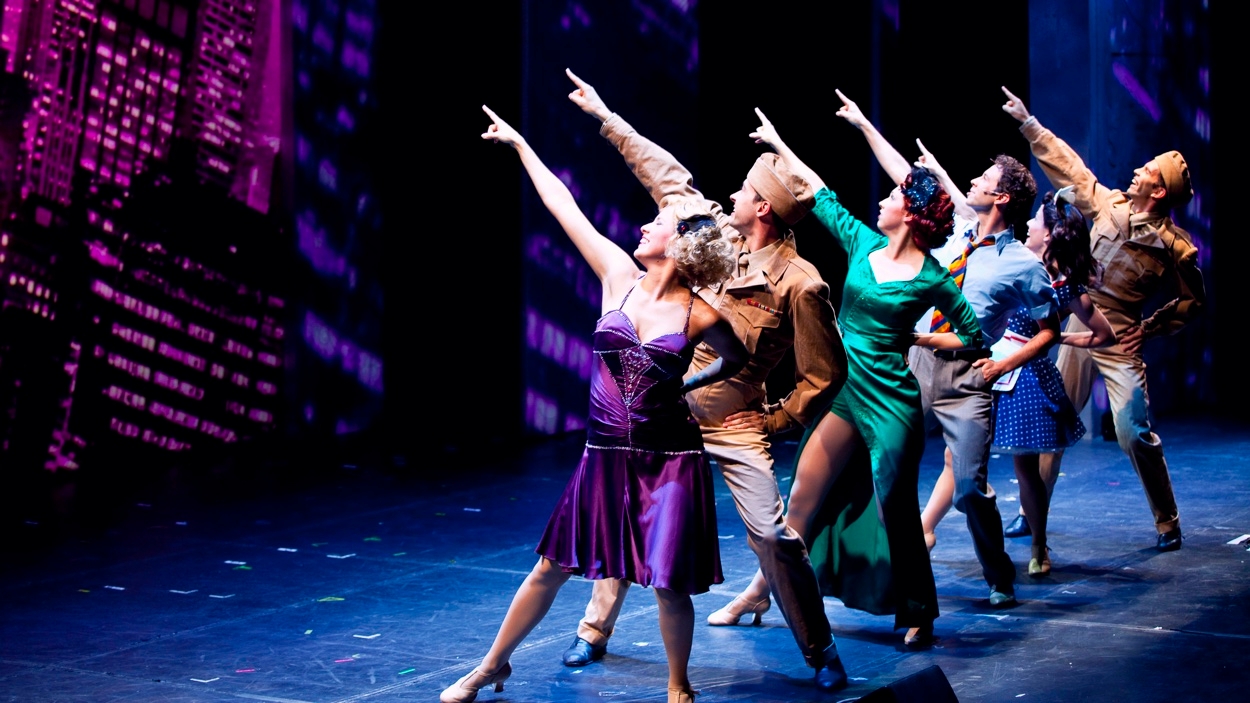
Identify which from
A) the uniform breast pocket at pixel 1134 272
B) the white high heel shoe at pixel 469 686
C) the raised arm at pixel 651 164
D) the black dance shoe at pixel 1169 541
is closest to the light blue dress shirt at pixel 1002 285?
the raised arm at pixel 651 164

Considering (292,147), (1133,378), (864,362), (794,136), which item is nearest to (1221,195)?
(794,136)

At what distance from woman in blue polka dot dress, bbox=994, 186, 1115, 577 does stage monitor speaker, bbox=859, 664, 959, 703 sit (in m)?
2.83

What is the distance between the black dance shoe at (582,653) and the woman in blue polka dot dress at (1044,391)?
194cm

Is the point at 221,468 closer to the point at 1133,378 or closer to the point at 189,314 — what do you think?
the point at 189,314

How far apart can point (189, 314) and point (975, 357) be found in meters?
4.69

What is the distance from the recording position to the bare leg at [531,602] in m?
4.23

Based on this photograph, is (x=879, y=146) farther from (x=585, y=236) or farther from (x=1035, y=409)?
(x=585, y=236)

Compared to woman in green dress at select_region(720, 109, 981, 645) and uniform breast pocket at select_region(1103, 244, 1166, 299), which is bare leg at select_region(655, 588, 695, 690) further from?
uniform breast pocket at select_region(1103, 244, 1166, 299)

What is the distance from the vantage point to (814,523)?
5039 mm

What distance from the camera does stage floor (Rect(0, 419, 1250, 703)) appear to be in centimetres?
459

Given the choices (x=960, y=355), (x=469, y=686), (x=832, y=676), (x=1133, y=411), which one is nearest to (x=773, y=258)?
(x=960, y=355)

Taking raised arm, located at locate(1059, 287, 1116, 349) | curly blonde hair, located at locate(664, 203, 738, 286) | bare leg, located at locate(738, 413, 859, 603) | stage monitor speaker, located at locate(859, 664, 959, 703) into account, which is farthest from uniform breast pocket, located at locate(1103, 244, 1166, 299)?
stage monitor speaker, located at locate(859, 664, 959, 703)

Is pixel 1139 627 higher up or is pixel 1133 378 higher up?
pixel 1133 378

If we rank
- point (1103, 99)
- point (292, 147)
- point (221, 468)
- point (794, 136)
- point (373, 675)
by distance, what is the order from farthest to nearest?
1. point (794, 136)
2. point (1103, 99)
3. point (292, 147)
4. point (221, 468)
5. point (373, 675)
